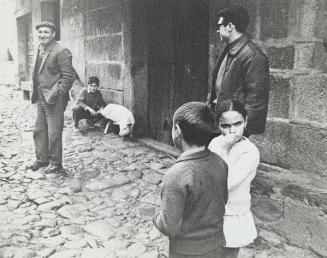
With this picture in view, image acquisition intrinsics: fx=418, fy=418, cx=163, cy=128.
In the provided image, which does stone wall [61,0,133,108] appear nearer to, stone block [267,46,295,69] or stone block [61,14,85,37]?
stone block [61,14,85,37]

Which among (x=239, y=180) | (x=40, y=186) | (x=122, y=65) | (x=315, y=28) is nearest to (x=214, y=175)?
(x=239, y=180)

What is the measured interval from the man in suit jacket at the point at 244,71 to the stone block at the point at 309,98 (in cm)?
47

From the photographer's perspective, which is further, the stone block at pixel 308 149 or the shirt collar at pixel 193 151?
the stone block at pixel 308 149

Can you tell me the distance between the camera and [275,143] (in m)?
3.98

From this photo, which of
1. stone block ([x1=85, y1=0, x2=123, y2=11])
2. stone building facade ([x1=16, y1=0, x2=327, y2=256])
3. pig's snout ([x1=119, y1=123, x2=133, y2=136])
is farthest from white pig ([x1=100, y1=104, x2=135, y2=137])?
stone block ([x1=85, y1=0, x2=123, y2=11])

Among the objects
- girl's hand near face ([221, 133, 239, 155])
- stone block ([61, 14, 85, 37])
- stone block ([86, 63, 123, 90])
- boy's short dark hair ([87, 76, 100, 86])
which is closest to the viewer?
girl's hand near face ([221, 133, 239, 155])

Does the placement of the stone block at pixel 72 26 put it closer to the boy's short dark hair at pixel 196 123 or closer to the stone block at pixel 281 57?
the stone block at pixel 281 57

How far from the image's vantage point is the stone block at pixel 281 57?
374 centimetres

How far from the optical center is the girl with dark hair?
2.46 meters

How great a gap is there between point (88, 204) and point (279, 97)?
7.41ft

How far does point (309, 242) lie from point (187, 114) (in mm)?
2090

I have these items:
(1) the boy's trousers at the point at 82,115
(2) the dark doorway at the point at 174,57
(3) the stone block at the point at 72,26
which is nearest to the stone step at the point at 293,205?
(2) the dark doorway at the point at 174,57

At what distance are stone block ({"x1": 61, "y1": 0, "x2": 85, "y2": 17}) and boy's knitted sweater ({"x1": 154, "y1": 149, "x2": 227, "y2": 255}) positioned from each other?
7214mm

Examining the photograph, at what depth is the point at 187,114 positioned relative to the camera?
1950 millimetres
